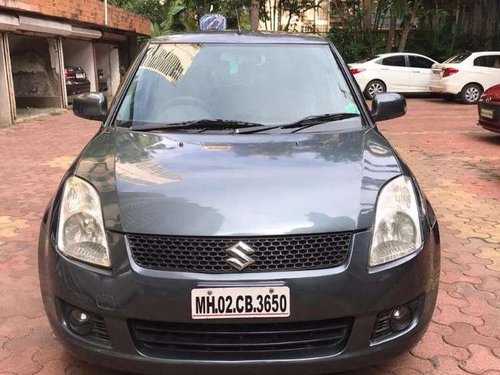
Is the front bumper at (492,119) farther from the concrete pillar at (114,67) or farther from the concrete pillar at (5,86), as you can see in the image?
the concrete pillar at (114,67)

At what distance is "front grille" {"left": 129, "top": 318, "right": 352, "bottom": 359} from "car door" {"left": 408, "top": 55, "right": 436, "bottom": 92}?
17.3m

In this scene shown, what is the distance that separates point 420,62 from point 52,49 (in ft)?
36.9

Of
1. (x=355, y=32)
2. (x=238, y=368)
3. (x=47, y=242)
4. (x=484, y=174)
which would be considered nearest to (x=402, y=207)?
(x=238, y=368)

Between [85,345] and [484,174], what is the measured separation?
20.5 feet

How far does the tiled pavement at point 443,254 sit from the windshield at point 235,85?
129 centimetres

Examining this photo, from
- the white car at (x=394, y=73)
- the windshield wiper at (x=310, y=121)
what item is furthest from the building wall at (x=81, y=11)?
the windshield wiper at (x=310, y=121)

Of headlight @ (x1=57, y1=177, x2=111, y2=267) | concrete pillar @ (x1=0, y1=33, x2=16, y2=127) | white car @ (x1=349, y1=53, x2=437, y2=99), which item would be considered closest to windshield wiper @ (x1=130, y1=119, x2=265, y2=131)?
headlight @ (x1=57, y1=177, x2=111, y2=267)

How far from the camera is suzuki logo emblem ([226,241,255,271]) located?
2199 millimetres

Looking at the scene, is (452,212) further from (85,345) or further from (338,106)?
(85,345)

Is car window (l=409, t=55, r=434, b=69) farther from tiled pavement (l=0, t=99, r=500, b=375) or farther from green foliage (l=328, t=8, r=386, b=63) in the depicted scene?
tiled pavement (l=0, t=99, r=500, b=375)

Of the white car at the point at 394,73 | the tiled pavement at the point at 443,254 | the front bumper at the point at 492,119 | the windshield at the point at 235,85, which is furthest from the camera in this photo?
the white car at the point at 394,73

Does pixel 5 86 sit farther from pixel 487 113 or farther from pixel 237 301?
pixel 237 301

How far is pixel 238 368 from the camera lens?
2207mm

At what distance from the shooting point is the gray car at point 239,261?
2195 mm
